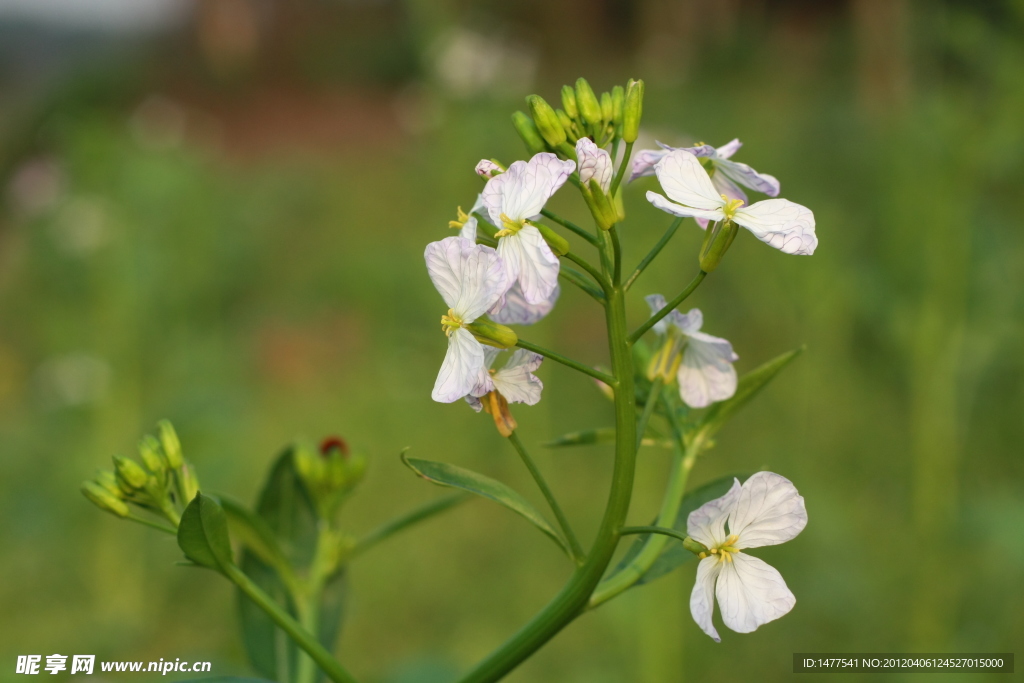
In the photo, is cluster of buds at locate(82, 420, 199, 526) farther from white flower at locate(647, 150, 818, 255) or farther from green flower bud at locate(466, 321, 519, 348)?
white flower at locate(647, 150, 818, 255)

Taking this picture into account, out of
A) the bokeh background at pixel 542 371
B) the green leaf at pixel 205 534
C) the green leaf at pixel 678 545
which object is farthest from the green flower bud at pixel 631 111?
the bokeh background at pixel 542 371

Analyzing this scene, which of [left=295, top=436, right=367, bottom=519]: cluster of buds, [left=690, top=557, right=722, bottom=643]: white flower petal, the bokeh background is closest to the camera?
[left=690, top=557, right=722, bottom=643]: white flower petal

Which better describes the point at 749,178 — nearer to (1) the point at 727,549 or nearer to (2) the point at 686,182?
(2) the point at 686,182

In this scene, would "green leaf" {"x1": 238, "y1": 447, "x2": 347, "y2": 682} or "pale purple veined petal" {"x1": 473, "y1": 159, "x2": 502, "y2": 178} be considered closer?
"pale purple veined petal" {"x1": 473, "y1": 159, "x2": 502, "y2": 178}

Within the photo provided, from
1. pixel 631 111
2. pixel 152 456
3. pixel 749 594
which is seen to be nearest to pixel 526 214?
pixel 631 111

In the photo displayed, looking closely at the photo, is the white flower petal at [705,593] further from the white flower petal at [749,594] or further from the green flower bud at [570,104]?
the green flower bud at [570,104]

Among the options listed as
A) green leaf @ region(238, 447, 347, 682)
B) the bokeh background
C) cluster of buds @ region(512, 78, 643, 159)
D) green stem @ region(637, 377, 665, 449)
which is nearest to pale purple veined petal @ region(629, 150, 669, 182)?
cluster of buds @ region(512, 78, 643, 159)
